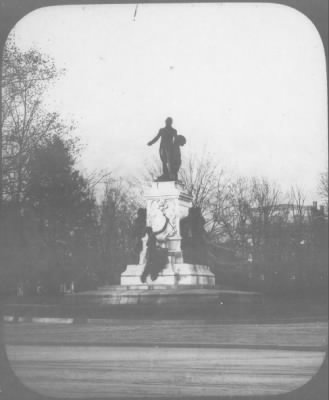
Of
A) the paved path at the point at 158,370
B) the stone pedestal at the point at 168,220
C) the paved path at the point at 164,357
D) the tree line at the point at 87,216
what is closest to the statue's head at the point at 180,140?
the stone pedestal at the point at 168,220

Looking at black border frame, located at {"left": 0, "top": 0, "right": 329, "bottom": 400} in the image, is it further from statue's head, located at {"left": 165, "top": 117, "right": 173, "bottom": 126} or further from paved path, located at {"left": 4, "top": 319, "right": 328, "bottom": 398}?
statue's head, located at {"left": 165, "top": 117, "right": 173, "bottom": 126}

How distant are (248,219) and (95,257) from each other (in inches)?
262

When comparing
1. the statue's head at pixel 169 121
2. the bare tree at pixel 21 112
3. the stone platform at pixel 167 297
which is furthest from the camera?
the statue's head at pixel 169 121

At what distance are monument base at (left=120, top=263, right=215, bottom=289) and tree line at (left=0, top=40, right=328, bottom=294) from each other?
5.00 feet

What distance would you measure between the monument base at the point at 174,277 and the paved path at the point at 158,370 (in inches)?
379

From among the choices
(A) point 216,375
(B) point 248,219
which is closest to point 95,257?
(B) point 248,219

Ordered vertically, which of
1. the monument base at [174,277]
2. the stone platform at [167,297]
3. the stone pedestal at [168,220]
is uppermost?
the stone pedestal at [168,220]

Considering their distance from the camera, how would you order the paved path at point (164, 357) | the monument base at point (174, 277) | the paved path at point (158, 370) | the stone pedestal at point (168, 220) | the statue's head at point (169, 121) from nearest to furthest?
the paved path at point (158, 370) < the paved path at point (164, 357) < the monument base at point (174, 277) < the statue's head at point (169, 121) < the stone pedestal at point (168, 220)

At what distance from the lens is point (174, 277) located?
792 inches

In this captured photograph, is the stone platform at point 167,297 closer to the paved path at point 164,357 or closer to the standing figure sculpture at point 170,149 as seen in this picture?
the paved path at point 164,357

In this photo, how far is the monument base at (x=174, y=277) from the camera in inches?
792

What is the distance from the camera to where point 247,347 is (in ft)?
33.5

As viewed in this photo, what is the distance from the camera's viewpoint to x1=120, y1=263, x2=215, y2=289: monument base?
66.0 feet

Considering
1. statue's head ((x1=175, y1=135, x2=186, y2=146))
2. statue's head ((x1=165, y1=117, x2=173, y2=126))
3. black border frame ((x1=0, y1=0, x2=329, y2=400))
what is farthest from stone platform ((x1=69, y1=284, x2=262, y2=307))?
black border frame ((x1=0, y1=0, x2=329, y2=400))
